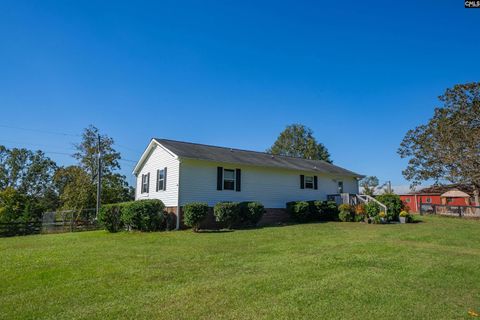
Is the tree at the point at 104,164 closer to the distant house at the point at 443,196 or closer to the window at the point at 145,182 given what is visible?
the window at the point at 145,182

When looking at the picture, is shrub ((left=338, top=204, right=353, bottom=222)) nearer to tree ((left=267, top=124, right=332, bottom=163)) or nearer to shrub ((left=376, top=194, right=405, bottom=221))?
shrub ((left=376, top=194, right=405, bottom=221))

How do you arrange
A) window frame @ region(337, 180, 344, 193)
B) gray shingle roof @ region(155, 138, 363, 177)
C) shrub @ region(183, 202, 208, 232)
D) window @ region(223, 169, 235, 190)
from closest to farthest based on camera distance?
shrub @ region(183, 202, 208, 232)
gray shingle roof @ region(155, 138, 363, 177)
window @ region(223, 169, 235, 190)
window frame @ region(337, 180, 344, 193)

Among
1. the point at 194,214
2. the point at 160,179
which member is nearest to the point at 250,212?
the point at 194,214

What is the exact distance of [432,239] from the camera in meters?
11.1

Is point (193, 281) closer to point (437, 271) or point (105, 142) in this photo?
point (437, 271)

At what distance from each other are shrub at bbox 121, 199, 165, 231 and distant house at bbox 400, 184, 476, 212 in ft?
94.1

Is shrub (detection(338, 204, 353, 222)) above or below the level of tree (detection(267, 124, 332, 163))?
below

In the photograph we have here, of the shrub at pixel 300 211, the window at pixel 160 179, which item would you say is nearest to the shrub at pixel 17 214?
the window at pixel 160 179

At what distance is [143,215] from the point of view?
14.8 metres

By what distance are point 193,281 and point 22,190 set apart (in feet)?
150

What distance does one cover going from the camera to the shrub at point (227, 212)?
15.2 metres

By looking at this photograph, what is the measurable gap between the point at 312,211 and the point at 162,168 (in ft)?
30.0

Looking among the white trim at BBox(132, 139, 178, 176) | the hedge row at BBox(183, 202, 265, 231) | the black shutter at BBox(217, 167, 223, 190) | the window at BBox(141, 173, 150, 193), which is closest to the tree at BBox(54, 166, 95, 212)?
the white trim at BBox(132, 139, 178, 176)

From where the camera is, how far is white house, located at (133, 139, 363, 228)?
16.5 meters
